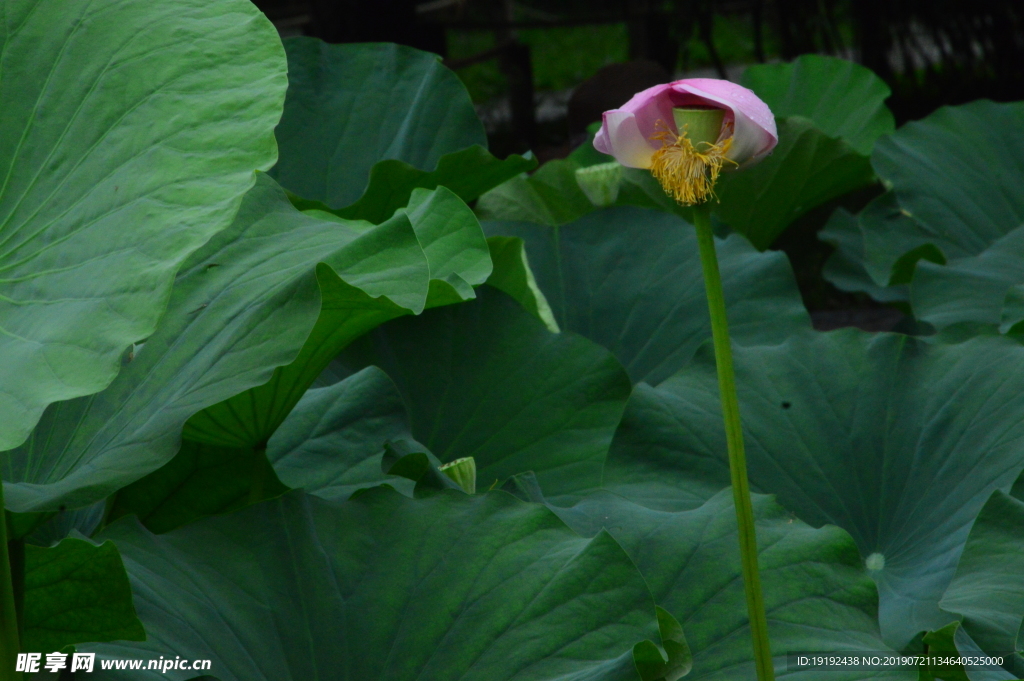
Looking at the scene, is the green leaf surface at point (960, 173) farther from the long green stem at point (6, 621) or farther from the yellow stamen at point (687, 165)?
the long green stem at point (6, 621)

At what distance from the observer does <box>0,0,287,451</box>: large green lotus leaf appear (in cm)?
57

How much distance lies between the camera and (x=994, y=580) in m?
0.85

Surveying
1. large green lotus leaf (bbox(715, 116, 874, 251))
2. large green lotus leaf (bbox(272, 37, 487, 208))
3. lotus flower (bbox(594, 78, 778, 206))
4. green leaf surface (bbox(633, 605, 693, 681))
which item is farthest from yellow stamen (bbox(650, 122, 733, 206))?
large green lotus leaf (bbox(715, 116, 874, 251))

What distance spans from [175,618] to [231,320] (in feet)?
0.76

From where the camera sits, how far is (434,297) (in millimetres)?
855

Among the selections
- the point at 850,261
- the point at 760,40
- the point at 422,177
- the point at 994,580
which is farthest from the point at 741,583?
the point at 760,40

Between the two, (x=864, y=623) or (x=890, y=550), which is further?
(x=890, y=550)

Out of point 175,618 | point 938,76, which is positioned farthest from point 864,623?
point 938,76

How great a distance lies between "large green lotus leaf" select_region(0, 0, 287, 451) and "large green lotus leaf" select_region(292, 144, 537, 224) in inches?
24.4

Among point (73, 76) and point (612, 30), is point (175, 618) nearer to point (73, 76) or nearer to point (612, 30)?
point (73, 76)

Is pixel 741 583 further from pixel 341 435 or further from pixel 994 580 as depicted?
pixel 341 435

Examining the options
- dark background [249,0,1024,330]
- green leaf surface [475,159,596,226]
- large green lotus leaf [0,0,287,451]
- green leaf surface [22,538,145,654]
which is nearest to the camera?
large green lotus leaf [0,0,287,451]

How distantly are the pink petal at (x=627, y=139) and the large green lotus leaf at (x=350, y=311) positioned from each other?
191 mm

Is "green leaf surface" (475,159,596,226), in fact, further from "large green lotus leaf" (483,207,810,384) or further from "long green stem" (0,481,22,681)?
"long green stem" (0,481,22,681)
